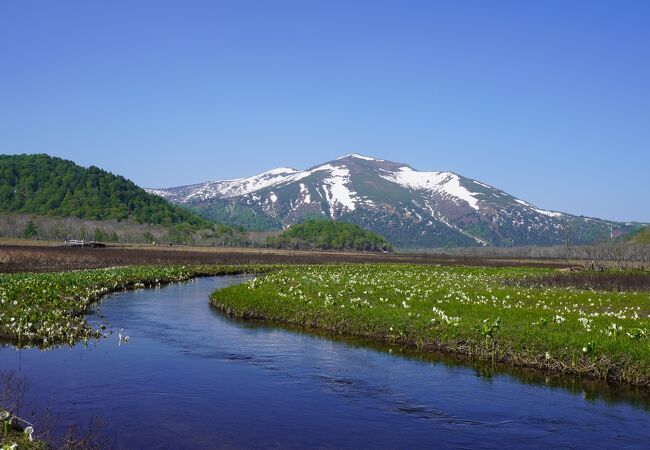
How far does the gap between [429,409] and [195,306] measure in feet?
93.1

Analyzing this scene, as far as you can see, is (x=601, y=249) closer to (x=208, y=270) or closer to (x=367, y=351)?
(x=208, y=270)

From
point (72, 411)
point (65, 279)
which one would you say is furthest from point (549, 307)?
point (65, 279)

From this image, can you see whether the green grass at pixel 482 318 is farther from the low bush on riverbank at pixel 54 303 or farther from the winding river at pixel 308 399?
the low bush on riverbank at pixel 54 303

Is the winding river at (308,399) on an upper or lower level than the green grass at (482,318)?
lower

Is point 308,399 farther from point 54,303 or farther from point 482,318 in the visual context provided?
point 54,303

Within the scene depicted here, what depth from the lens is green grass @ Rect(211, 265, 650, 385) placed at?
2494cm

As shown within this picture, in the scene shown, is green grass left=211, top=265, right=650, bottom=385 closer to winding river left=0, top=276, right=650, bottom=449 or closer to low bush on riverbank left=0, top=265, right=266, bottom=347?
winding river left=0, top=276, right=650, bottom=449

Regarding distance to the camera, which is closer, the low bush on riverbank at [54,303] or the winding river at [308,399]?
the winding river at [308,399]

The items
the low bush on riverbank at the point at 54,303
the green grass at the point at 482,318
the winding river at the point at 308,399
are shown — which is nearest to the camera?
the winding river at the point at 308,399

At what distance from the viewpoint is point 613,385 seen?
23422 millimetres

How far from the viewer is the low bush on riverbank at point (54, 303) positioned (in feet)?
96.3

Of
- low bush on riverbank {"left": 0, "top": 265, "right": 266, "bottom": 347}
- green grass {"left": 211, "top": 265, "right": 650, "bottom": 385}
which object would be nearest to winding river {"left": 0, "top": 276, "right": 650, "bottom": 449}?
green grass {"left": 211, "top": 265, "right": 650, "bottom": 385}

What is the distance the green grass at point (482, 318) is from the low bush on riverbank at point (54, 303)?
10.4 m

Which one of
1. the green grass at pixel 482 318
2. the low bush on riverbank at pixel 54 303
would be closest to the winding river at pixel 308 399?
the green grass at pixel 482 318
